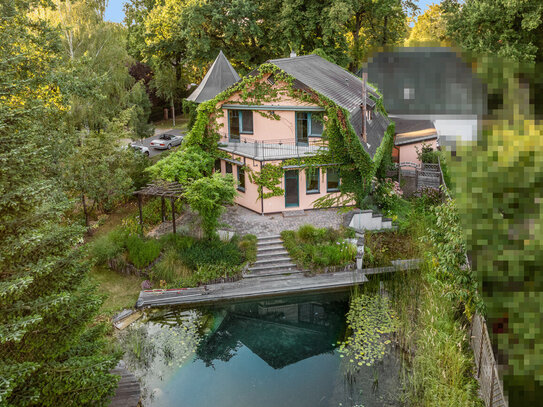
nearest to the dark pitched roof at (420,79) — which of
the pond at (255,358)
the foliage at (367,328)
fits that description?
the foliage at (367,328)

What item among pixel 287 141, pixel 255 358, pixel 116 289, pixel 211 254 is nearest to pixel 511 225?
pixel 255 358

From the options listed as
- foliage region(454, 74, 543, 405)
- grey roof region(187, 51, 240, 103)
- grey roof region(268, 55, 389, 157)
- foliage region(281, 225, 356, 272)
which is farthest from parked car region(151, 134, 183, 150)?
foliage region(454, 74, 543, 405)

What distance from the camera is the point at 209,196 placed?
1894cm

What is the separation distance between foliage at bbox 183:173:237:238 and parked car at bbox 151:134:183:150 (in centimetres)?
1765

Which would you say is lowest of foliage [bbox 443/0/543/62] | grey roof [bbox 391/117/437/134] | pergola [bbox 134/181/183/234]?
pergola [bbox 134/181/183/234]

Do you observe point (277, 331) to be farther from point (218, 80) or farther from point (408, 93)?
point (408, 93)

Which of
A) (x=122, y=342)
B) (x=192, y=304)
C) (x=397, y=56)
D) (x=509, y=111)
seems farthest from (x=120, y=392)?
(x=397, y=56)

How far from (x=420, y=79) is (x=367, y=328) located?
19678 mm

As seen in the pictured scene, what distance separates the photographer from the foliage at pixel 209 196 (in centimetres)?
1867

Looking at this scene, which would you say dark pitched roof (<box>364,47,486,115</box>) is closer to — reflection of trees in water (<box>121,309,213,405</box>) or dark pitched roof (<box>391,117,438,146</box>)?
dark pitched roof (<box>391,117,438,146</box>)

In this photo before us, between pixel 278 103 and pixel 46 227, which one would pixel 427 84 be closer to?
pixel 278 103

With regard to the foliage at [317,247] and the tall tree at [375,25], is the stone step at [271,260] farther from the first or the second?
the tall tree at [375,25]

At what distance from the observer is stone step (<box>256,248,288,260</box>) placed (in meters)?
19.5

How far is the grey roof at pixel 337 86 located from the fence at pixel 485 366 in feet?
37.3
